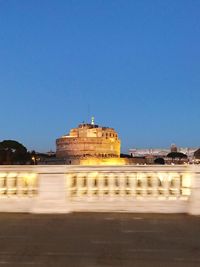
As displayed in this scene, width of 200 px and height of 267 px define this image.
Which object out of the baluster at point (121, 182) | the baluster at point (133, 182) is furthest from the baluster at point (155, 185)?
the baluster at point (121, 182)

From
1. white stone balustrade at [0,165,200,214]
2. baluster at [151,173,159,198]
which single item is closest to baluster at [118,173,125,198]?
white stone balustrade at [0,165,200,214]

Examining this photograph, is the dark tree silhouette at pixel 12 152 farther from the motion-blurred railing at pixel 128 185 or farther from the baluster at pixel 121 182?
the baluster at pixel 121 182

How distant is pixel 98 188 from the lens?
11.8 meters

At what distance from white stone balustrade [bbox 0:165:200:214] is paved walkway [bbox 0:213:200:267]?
0.51 metres

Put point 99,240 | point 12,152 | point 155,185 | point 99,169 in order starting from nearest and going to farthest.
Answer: point 99,240
point 99,169
point 155,185
point 12,152

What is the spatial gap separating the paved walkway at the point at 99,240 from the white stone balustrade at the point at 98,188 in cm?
51

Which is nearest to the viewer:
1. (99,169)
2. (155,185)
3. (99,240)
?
(99,240)

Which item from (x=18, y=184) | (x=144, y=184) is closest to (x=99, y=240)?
(x=144, y=184)

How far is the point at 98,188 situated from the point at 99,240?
11.8 feet

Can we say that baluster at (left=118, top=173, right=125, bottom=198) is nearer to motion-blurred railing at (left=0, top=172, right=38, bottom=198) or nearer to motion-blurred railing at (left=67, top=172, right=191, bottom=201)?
motion-blurred railing at (left=67, top=172, right=191, bottom=201)

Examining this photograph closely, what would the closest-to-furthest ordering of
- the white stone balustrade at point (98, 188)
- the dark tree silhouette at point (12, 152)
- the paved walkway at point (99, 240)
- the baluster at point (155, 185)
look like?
1. the paved walkway at point (99, 240)
2. the white stone balustrade at point (98, 188)
3. the baluster at point (155, 185)
4. the dark tree silhouette at point (12, 152)

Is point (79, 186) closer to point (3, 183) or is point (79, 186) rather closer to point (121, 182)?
point (121, 182)

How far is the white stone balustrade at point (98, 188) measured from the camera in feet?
38.3

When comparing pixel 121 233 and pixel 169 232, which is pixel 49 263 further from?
pixel 169 232
